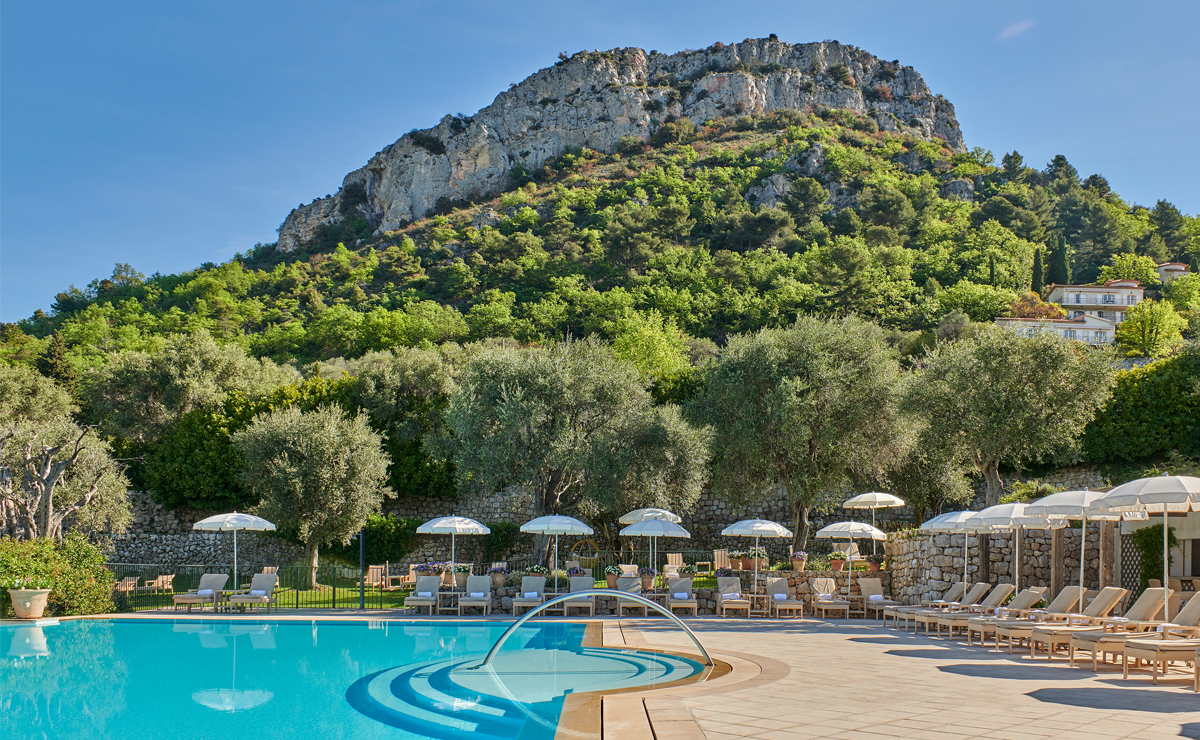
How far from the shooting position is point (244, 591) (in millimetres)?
19047

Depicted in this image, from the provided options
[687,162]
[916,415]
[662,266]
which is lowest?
[916,415]

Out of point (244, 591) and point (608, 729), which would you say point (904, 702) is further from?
point (244, 591)

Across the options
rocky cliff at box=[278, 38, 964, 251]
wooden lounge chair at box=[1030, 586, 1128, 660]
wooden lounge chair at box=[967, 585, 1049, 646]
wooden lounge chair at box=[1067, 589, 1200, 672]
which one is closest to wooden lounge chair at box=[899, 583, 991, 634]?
wooden lounge chair at box=[967, 585, 1049, 646]

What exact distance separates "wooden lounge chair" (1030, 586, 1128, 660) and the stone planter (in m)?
17.2

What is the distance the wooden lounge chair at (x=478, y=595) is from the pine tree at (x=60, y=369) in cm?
3173

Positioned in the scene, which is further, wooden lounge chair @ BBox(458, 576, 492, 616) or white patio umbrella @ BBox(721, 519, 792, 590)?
white patio umbrella @ BBox(721, 519, 792, 590)

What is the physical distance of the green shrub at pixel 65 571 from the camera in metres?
15.5

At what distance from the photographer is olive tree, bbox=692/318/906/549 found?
2036 cm

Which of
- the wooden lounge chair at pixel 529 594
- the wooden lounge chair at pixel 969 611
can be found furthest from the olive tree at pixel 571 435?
the wooden lounge chair at pixel 969 611

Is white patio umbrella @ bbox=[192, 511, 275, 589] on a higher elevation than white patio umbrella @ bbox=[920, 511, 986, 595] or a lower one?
lower

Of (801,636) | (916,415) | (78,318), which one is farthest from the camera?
(78,318)

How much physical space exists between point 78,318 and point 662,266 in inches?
1800

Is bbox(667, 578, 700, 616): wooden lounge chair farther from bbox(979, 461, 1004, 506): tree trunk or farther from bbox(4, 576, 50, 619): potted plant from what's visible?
bbox(4, 576, 50, 619): potted plant

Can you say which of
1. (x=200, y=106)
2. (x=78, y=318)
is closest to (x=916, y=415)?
(x=200, y=106)
